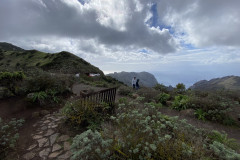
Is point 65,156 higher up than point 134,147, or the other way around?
point 134,147

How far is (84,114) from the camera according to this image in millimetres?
3303

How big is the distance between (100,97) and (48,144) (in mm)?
1837

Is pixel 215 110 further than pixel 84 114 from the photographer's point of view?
Yes

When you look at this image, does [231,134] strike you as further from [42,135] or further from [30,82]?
[30,82]

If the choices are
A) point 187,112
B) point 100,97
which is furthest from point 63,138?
point 187,112

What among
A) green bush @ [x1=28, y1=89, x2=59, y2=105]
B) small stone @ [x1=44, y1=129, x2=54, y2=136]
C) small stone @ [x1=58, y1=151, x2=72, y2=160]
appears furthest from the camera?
green bush @ [x1=28, y1=89, x2=59, y2=105]

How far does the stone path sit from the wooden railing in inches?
44.7

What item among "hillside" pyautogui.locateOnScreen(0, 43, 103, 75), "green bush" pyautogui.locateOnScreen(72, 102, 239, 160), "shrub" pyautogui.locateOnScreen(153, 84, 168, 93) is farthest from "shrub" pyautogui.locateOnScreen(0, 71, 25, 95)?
"hillside" pyautogui.locateOnScreen(0, 43, 103, 75)

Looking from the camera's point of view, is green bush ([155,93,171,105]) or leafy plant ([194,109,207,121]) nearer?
leafy plant ([194,109,207,121])

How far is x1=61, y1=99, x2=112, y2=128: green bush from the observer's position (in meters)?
3.24

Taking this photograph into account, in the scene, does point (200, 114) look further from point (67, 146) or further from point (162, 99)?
point (67, 146)

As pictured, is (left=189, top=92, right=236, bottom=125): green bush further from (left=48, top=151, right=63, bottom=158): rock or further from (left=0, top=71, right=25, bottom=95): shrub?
(left=0, top=71, right=25, bottom=95): shrub

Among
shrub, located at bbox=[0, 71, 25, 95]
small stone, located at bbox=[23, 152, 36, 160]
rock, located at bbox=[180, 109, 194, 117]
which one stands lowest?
small stone, located at bbox=[23, 152, 36, 160]

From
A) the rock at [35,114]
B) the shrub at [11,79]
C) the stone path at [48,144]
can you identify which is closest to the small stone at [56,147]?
the stone path at [48,144]
